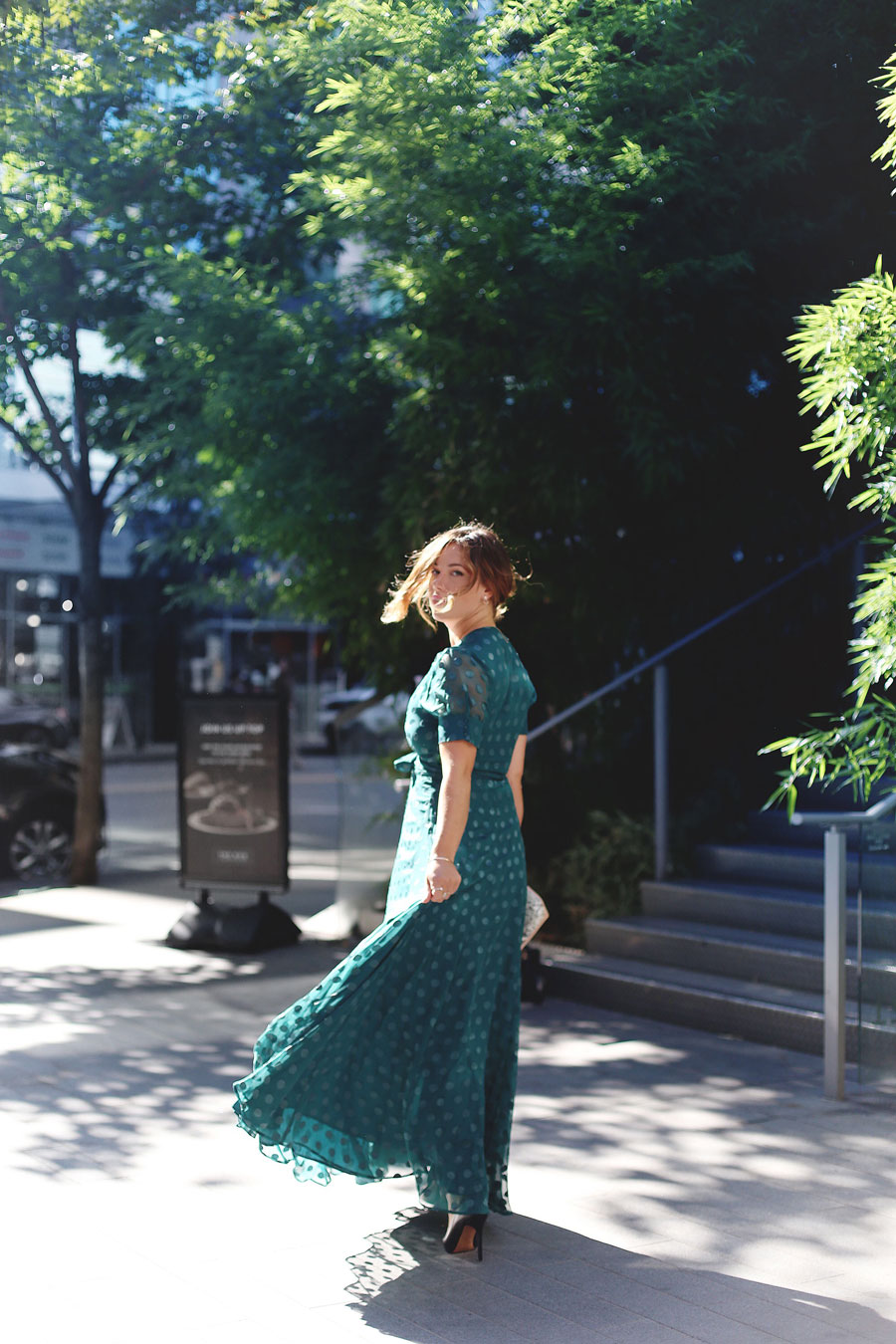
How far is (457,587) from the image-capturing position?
414 centimetres

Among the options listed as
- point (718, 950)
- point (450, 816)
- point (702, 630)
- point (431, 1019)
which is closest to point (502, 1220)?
point (431, 1019)

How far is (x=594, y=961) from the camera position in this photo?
25.2 ft

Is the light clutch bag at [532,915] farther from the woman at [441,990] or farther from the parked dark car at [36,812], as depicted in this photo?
the parked dark car at [36,812]

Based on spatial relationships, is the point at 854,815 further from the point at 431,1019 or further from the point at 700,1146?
the point at 431,1019

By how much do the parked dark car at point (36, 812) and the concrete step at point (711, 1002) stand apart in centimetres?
576

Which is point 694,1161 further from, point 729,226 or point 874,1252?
point 729,226

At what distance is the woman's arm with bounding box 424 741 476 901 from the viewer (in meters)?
3.97

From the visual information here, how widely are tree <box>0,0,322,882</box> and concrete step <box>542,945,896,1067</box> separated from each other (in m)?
4.15

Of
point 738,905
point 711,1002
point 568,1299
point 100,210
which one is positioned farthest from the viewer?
point 100,210

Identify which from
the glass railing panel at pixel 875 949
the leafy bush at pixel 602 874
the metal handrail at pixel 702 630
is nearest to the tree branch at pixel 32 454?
the metal handrail at pixel 702 630

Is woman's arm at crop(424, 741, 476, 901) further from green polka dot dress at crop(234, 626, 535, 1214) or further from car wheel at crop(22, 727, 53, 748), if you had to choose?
car wheel at crop(22, 727, 53, 748)

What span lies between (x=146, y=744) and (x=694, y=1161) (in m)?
27.8

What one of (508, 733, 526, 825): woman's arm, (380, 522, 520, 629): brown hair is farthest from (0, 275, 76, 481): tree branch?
(508, 733, 526, 825): woman's arm

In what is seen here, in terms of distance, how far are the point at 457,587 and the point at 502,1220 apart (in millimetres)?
1838
